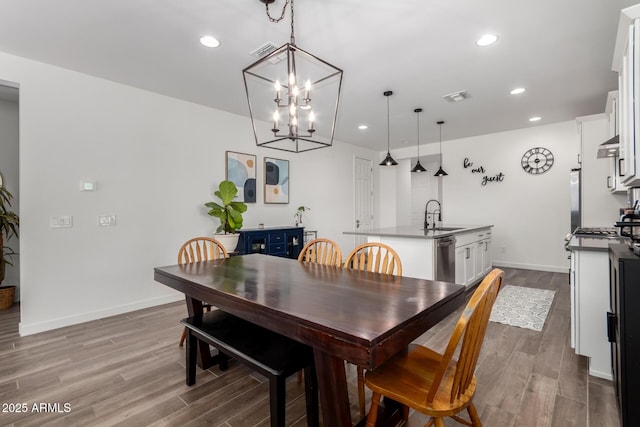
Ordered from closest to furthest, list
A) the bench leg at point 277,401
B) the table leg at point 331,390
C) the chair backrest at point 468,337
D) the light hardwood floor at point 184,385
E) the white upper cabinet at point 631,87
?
the chair backrest at point 468,337
the table leg at point 331,390
the bench leg at point 277,401
the white upper cabinet at point 631,87
the light hardwood floor at point 184,385

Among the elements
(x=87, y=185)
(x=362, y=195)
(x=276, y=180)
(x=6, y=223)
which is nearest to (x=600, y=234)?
(x=276, y=180)

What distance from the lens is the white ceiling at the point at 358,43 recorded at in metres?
2.21

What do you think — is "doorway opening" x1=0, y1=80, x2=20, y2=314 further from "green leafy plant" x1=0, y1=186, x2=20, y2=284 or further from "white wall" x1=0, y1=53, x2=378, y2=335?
"white wall" x1=0, y1=53, x2=378, y2=335

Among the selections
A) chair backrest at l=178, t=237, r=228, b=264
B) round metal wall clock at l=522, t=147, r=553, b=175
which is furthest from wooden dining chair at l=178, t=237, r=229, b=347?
round metal wall clock at l=522, t=147, r=553, b=175

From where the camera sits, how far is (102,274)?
337 centimetres

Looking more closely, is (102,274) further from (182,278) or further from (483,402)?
(483,402)

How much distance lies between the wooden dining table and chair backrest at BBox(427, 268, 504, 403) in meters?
0.16

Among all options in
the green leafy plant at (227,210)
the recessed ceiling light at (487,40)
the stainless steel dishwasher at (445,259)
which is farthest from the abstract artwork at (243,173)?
the recessed ceiling light at (487,40)

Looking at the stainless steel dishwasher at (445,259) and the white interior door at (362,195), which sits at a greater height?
the white interior door at (362,195)

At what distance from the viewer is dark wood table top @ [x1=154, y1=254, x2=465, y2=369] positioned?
3.48 feet

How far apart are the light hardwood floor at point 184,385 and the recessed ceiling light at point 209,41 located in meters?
2.67

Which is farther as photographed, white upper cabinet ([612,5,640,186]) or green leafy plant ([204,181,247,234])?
green leafy plant ([204,181,247,234])

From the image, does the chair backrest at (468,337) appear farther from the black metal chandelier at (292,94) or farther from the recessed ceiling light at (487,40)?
the recessed ceiling light at (487,40)

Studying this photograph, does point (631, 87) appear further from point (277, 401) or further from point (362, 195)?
point (362, 195)
